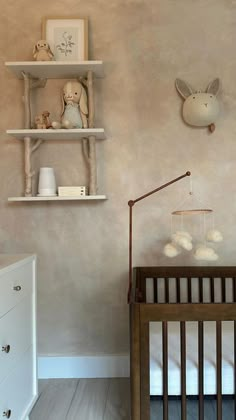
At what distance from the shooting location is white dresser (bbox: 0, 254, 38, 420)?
137 centimetres

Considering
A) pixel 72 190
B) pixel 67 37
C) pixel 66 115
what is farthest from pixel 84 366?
pixel 67 37

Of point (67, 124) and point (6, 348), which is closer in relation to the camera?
point (6, 348)

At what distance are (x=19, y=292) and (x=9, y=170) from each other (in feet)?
3.15

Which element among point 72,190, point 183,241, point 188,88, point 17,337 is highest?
point 188,88

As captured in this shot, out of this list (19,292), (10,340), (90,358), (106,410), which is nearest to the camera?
(10,340)

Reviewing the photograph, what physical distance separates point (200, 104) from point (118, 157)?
58 cm

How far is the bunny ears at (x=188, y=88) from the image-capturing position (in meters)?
2.22

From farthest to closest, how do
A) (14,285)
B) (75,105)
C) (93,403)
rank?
(75,105), (93,403), (14,285)

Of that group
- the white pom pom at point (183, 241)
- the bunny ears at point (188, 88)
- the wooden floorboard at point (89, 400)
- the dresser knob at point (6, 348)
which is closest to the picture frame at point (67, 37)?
the bunny ears at point (188, 88)

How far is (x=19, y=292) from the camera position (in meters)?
1.58

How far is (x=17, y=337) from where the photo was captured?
5.08 ft

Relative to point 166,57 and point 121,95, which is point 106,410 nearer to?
point 121,95

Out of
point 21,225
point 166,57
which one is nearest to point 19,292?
point 21,225

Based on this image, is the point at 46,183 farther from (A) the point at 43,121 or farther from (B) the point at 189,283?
(B) the point at 189,283
